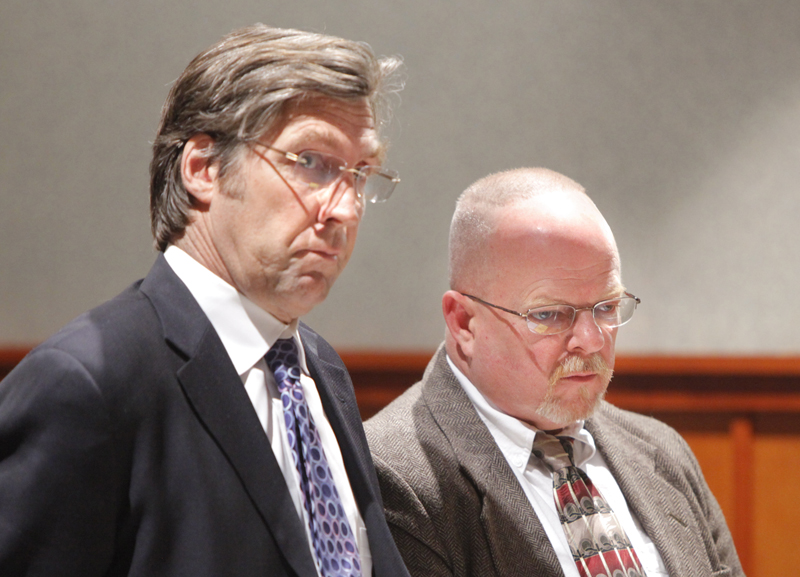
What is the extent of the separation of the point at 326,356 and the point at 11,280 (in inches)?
64.7

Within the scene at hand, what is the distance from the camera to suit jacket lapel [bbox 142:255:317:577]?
3.32ft

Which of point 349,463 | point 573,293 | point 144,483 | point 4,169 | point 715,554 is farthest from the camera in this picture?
point 4,169

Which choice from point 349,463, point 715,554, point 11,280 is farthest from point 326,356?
point 11,280

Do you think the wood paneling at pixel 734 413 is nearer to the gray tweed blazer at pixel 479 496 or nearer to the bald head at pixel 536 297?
the gray tweed blazer at pixel 479 496

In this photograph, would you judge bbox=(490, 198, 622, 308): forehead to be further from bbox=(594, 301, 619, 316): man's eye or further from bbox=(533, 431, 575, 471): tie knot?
bbox=(533, 431, 575, 471): tie knot

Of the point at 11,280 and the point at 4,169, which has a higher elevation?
the point at 4,169

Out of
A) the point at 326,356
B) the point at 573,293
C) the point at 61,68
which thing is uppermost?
the point at 61,68

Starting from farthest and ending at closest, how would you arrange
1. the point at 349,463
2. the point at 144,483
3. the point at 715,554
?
the point at 715,554 → the point at 349,463 → the point at 144,483

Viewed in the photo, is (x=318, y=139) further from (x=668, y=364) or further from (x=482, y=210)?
(x=668, y=364)

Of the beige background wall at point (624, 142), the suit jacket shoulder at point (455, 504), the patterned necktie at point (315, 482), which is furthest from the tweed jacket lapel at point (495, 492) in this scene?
the beige background wall at point (624, 142)

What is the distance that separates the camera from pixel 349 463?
1252 millimetres

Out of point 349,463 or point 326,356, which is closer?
point 349,463

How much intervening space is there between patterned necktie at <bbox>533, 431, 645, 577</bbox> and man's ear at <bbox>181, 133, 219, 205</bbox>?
3.15 feet

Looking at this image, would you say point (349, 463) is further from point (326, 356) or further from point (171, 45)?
point (171, 45)
